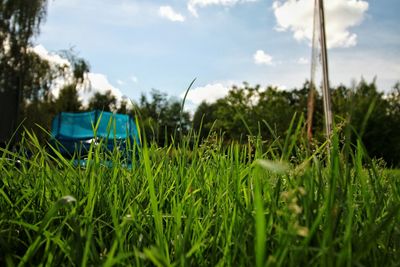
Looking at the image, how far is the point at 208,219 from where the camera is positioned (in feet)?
2.45

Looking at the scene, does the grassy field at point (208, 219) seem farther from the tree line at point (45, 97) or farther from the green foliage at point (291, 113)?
the green foliage at point (291, 113)

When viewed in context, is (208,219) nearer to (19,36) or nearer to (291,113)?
(19,36)

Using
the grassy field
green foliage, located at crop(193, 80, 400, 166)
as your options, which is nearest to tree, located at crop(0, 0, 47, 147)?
green foliage, located at crop(193, 80, 400, 166)

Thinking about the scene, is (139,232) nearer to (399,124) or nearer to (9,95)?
(9,95)

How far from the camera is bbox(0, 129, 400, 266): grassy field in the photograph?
49 centimetres

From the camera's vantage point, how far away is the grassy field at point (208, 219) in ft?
1.62

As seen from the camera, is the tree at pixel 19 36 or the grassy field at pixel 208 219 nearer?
the grassy field at pixel 208 219

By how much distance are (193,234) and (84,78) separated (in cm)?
2218

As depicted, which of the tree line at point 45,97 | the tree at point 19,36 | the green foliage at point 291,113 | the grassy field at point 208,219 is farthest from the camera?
the green foliage at point 291,113

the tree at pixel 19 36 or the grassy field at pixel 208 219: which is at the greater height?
the tree at pixel 19 36

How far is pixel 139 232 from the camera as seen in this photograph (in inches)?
27.3

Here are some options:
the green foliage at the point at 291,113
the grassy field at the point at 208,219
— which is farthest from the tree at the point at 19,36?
the grassy field at the point at 208,219

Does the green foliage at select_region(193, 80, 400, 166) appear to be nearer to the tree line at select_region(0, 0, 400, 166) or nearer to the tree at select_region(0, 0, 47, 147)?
the tree line at select_region(0, 0, 400, 166)

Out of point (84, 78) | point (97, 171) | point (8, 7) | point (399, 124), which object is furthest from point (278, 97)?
point (97, 171)
